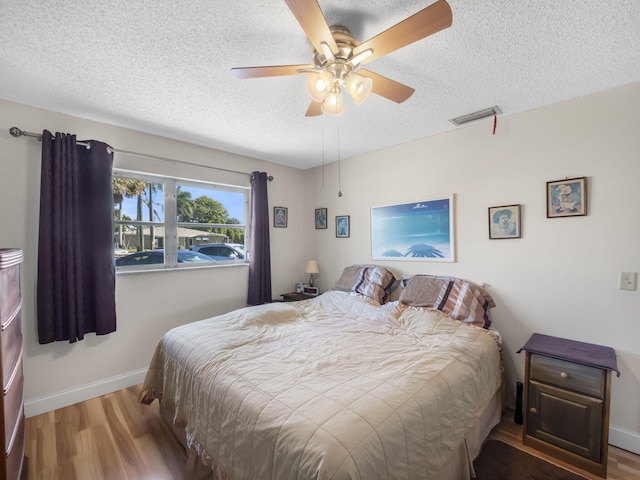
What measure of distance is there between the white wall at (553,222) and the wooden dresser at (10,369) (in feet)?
9.37

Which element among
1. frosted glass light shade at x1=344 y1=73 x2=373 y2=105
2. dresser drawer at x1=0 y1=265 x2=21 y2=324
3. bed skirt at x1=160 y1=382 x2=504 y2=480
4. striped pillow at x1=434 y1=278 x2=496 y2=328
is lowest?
bed skirt at x1=160 y1=382 x2=504 y2=480

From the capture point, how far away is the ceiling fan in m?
1.06

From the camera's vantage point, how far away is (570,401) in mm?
1711

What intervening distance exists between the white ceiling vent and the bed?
1398mm

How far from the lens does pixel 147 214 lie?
2.83 metres

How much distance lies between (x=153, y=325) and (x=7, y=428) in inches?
63.0

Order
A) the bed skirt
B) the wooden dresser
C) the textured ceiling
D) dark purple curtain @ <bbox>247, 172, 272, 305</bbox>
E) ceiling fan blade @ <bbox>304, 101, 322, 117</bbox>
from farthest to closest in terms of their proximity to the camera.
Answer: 1. dark purple curtain @ <bbox>247, 172, 272, 305</bbox>
2. ceiling fan blade @ <bbox>304, 101, 322, 117</bbox>
3. the bed skirt
4. the textured ceiling
5. the wooden dresser

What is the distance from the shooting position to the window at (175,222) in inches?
107

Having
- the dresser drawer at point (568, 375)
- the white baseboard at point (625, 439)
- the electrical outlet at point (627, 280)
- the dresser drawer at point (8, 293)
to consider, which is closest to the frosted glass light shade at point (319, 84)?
the dresser drawer at point (8, 293)

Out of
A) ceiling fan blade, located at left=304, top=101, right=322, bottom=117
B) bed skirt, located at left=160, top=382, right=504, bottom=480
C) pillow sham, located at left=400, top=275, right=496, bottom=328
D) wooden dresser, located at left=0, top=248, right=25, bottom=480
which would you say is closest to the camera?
wooden dresser, located at left=0, top=248, right=25, bottom=480

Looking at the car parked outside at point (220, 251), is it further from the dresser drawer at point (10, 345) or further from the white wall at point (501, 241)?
the dresser drawer at point (10, 345)

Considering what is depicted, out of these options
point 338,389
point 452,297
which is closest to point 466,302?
point 452,297

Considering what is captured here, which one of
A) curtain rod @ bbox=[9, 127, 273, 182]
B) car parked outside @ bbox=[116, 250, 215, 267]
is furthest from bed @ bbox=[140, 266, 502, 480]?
curtain rod @ bbox=[9, 127, 273, 182]

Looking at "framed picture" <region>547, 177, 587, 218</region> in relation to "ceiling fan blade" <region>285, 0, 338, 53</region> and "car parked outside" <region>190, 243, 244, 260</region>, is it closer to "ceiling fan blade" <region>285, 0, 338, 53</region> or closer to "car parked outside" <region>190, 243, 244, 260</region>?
"ceiling fan blade" <region>285, 0, 338, 53</region>
